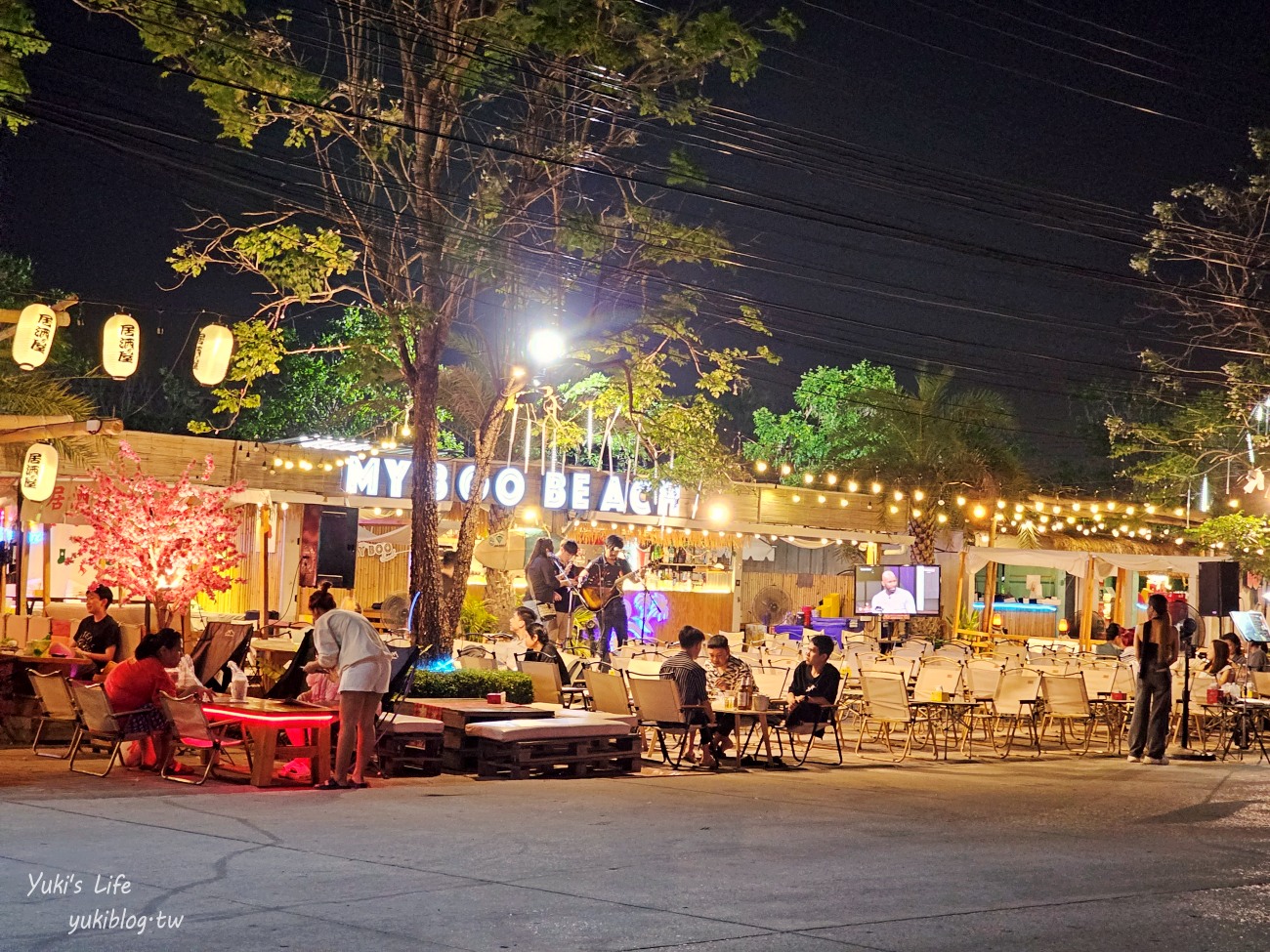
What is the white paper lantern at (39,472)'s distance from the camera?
53.7 feet

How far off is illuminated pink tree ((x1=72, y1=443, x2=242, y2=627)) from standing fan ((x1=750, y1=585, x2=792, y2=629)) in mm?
16094

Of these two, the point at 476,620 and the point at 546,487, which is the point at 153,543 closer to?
the point at 476,620

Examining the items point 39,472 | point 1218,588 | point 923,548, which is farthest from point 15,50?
point 923,548

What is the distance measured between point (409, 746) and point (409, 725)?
1.05ft

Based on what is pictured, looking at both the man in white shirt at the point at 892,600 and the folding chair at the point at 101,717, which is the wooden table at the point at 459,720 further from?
the man in white shirt at the point at 892,600

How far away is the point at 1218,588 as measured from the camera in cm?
1959

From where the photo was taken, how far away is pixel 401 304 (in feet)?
46.9

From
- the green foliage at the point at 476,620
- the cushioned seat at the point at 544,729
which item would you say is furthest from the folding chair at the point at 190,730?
the green foliage at the point at 476,620

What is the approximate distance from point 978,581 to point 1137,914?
34.6 m

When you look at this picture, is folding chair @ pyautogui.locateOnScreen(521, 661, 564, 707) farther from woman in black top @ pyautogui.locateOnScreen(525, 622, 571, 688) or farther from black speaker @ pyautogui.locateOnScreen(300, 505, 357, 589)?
black speaker @ pyautogui.locateOnScreen(300, 505, 357, 589)

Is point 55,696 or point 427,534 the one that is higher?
point 427,534

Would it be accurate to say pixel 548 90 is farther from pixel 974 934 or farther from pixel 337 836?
pixel 974 934

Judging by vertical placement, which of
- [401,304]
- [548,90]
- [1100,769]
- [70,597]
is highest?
[548,90]

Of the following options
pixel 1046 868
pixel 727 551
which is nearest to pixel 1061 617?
pixel 727 551
